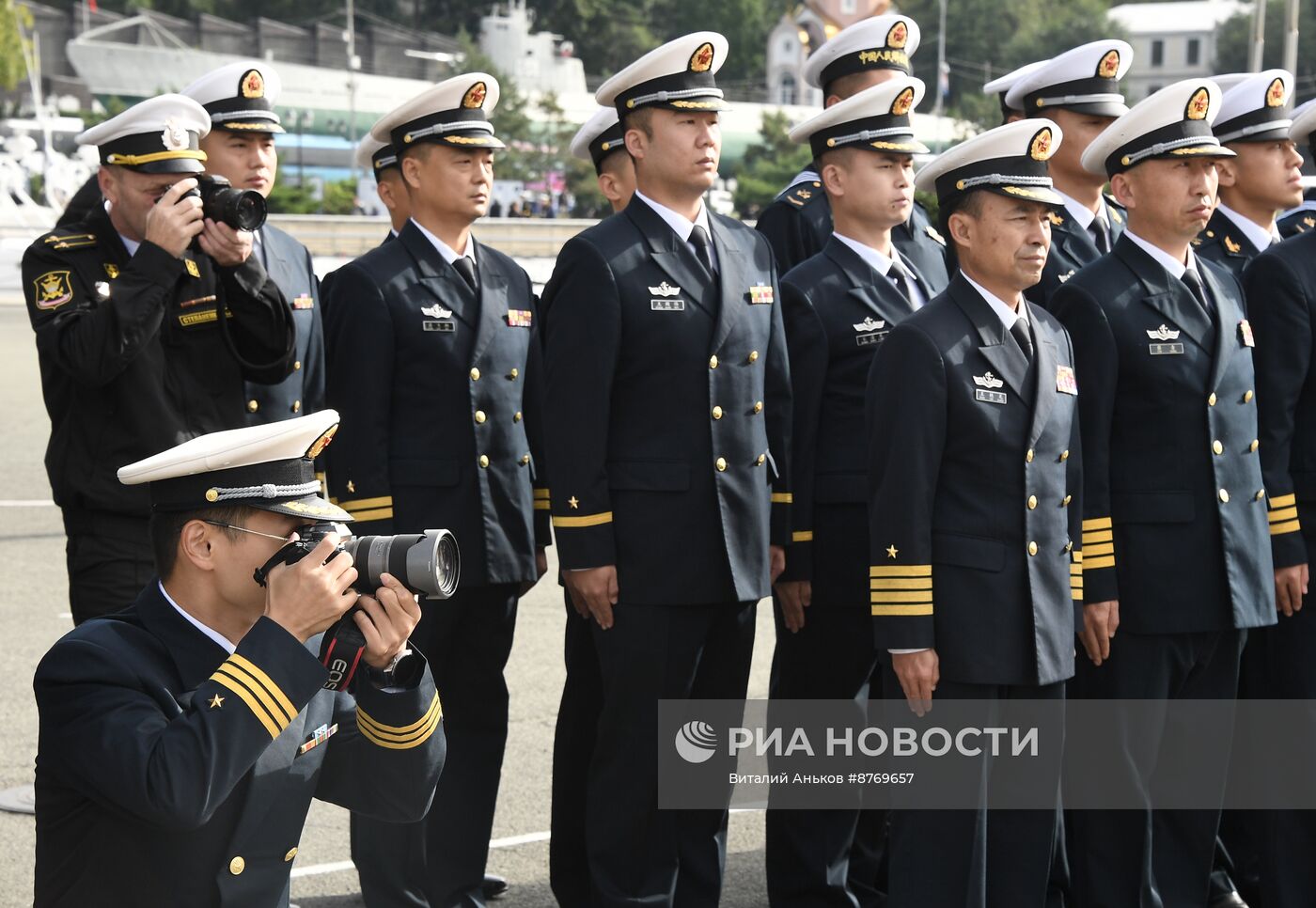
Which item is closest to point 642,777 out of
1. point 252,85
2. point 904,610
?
point 904,610

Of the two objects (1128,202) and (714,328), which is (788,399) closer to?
(714,328)

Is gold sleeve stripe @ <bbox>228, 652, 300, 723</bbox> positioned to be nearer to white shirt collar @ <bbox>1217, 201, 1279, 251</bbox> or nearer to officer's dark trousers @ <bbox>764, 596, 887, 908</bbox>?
officer's dark trousers @ <bbox>764, 596, 887, 908</bbox>

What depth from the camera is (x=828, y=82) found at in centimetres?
641

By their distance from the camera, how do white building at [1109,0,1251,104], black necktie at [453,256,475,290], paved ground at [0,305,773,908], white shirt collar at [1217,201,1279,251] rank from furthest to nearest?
white building at [1109,0,1251,104] → white shirt collar at [1217,201,1279,251] → paved ground at [0,305,773,908] → black necktie at [453,256,475,290]

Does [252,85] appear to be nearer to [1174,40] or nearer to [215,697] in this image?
[215,697]

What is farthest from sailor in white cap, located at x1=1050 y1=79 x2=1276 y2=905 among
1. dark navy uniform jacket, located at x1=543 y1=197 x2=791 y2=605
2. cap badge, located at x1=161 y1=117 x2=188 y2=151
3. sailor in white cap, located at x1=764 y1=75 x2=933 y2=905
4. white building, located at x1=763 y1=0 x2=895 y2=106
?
white building, located at x1=763 y1=0 x2=895 y2=106

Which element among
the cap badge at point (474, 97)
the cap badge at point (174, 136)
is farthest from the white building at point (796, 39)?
the cap badge at point (174, 136)

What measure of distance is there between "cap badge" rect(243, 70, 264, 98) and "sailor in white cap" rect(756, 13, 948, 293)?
5.49 ft

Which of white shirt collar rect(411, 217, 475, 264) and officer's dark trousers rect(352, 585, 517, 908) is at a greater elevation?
white shirt collar rect(411, 217, 475, 264)

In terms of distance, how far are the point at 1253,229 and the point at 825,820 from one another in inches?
92.3

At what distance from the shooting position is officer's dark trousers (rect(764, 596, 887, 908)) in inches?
202

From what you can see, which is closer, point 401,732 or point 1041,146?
point 401,732

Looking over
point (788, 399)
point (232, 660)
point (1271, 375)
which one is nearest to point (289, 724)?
point (232, 660)

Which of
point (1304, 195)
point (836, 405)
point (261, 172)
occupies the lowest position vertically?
point (836, 405)
